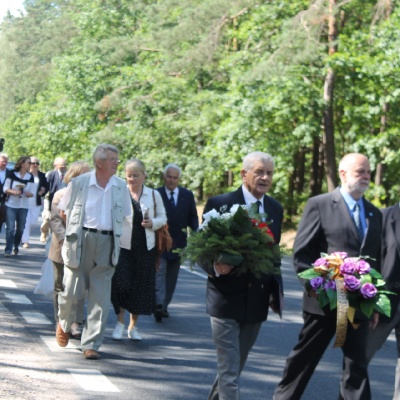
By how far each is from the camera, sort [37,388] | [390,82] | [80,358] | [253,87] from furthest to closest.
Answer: [253,87]
[390,82]
[80,358]
[37,388]

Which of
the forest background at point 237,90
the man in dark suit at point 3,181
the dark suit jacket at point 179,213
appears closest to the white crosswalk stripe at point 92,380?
the dark suit jacket at point 179,213

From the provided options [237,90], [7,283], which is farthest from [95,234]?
[237,90]

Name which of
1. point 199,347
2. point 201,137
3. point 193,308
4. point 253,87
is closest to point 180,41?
point 201,137

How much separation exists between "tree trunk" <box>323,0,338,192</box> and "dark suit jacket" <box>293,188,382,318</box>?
2535cm

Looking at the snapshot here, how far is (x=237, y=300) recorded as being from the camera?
688 cm

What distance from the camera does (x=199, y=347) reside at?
10.8 meters

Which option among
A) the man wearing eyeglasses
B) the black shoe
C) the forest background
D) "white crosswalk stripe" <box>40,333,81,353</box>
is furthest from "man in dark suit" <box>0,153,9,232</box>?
the forest background

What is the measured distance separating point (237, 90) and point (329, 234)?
90.9 ft

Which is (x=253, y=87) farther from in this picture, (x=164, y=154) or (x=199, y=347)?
(x=199, y=347)

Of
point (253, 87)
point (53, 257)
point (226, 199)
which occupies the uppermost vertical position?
point (253, 87)

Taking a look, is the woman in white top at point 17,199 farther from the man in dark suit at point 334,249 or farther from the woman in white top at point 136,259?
the man in dark suit at point 334,249

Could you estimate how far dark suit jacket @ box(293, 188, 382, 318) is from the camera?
7.02 m

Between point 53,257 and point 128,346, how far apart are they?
125 centimetres

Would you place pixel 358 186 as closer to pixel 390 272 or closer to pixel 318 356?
pixel 390 272
